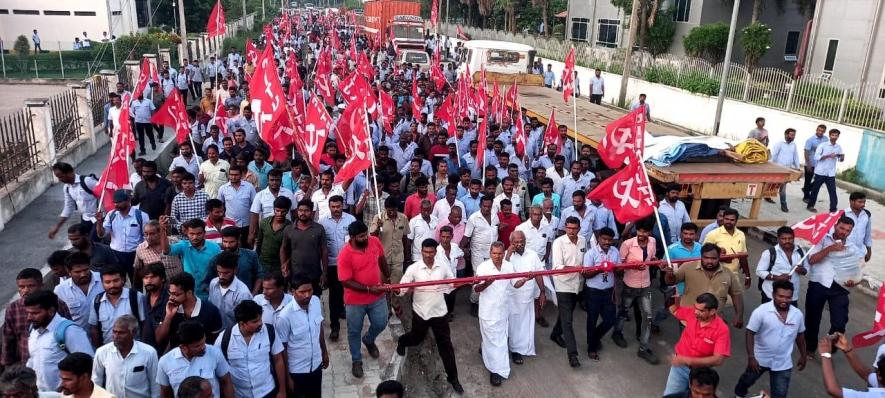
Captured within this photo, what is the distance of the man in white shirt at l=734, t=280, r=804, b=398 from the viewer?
191 inches

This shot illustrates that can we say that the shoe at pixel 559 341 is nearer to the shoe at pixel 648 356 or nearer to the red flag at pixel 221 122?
the shoe at pixel 648 356

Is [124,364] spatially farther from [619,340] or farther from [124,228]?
[619,340]

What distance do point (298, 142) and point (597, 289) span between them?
14.4ft

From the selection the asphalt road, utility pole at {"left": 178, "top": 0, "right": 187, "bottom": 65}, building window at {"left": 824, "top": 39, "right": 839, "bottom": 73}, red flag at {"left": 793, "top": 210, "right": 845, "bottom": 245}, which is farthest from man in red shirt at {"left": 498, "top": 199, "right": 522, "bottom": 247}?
utility pole at {"left": 178, "top": 0, "right": 187, "bottom": 65}

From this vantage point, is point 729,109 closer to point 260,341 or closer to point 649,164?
point 649,164

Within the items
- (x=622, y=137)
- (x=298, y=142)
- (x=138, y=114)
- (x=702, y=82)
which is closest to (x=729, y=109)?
(x=702, y=82)

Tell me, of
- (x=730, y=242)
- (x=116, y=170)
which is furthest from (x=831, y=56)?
(x=116, y=170)

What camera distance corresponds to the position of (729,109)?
17.2 m

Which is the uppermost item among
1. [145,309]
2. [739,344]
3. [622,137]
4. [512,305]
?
[622,137]

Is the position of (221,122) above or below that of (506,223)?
above

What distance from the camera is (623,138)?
715 centimetres

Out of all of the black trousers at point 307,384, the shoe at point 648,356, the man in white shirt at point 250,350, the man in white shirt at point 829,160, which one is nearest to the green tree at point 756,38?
the man in white shirt at point 829,160

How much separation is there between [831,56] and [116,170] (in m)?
20.4

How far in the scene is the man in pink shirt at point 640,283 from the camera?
20.1 ft
